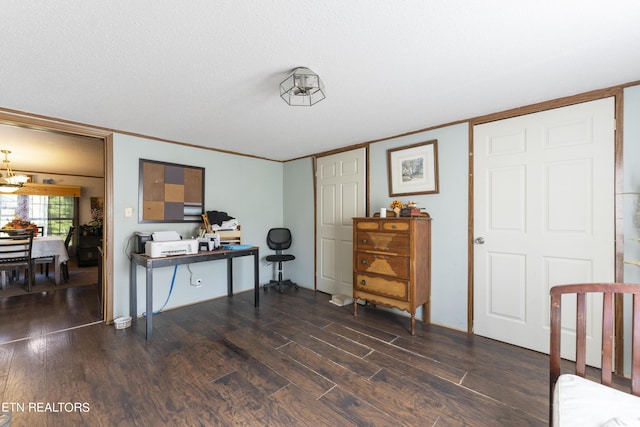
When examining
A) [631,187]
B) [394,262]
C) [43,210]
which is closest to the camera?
[631,187]

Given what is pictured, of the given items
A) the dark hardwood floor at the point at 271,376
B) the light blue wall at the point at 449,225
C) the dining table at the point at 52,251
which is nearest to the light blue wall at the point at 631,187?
the dark hardwood floor at the point at 271,376

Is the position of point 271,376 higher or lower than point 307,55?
lower

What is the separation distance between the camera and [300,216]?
14.1 feet

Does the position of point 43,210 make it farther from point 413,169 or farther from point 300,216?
point 413,169

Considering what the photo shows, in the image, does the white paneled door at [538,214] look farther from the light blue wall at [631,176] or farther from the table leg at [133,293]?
the table leg at [133,293]

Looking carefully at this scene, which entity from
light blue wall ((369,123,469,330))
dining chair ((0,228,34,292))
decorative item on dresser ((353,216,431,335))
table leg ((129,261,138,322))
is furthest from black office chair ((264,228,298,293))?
dining chair ((0,228,34,292))

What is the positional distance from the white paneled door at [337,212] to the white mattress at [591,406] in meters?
2.55

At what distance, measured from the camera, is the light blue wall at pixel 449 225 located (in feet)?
8.75

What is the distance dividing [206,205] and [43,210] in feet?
18.3

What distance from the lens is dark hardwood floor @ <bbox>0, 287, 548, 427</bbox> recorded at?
1.56 metres

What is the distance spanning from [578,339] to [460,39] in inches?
61.8

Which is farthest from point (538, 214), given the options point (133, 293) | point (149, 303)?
point (133, 293)

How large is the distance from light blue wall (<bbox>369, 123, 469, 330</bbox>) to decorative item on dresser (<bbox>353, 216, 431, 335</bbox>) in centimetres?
9

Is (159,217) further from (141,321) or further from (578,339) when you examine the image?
(578,339)
